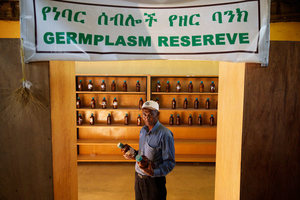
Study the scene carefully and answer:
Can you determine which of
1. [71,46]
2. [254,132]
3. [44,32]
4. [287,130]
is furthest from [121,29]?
[287,130]

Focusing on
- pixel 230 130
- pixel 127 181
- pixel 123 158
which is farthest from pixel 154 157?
pixel 123 158

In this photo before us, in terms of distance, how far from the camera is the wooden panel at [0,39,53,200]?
1.36 m

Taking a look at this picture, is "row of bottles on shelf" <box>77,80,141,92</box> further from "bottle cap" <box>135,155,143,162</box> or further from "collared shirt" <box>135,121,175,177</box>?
"bottle cap" <box>135,155,143,162</box>

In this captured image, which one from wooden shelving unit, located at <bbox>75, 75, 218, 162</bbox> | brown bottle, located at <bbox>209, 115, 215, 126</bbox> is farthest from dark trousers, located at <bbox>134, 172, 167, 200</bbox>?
brown bottle, located at <bbox>209, 115, 215, 126</bbox>

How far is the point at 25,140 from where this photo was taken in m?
1.40

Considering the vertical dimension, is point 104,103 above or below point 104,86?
below

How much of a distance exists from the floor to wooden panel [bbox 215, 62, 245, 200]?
141cm

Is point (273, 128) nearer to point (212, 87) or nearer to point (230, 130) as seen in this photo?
point (230, 130)

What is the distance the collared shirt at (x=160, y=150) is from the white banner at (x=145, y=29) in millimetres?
756

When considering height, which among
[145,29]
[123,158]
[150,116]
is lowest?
[123,158]

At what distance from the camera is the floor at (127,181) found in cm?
311

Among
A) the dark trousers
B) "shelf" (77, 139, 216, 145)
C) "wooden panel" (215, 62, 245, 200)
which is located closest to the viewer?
"wooden panel" (215, 62, 245, 200)

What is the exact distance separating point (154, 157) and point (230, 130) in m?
0.71

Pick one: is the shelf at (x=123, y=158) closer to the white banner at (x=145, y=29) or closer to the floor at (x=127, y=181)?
the floor at (x=127, y=181)
